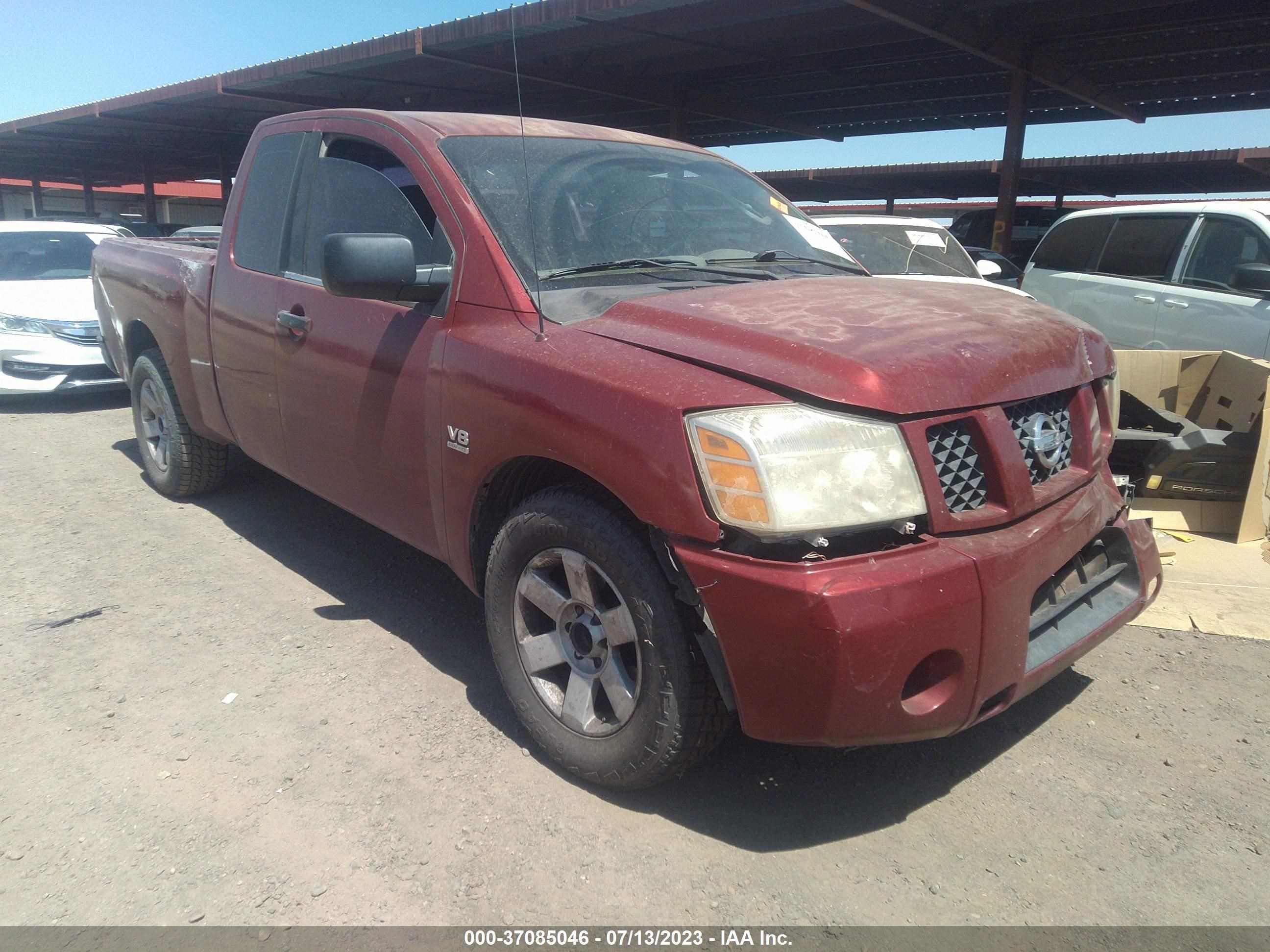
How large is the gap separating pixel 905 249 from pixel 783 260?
4.23 metres

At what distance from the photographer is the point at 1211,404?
17.8 ft

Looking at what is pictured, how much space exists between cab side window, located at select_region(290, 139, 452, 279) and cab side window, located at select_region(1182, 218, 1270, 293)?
5522 mm

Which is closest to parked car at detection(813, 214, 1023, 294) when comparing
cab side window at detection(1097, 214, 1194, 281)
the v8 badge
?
cab side window at detection(1097, 214, 1194, 281)

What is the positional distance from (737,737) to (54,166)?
42381 millimetres

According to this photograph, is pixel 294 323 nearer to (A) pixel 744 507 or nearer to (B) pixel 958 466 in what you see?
(A) pixel 744 507

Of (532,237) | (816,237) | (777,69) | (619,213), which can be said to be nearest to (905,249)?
(816,237)

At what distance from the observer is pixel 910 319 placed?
2658 mm

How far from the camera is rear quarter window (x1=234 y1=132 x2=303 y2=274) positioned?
4082mm

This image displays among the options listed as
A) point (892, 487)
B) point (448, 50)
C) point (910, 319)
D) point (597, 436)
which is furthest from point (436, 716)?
point (448, 50)

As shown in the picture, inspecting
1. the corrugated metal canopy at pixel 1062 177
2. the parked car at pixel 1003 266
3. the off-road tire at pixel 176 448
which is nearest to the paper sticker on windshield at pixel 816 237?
the off-road tire at pixel 176 448

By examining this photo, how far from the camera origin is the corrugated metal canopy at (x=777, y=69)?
11750 mm

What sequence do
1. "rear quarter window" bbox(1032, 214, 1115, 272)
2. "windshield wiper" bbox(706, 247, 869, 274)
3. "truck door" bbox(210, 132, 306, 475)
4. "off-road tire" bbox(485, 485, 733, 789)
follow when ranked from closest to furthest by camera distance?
"off-road tire" bbox(485, 485, 733, 789) → "windshield wiper" bbox(706, 247, 869, 274) → "truck door" bbox(210, 132, 306, 475) → "rear quarter window" bbox(1032, 214, 1115, 272)

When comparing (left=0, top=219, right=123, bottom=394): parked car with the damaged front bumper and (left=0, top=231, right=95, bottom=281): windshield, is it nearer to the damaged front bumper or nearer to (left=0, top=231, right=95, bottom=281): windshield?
(left=0, top=231, right=95, bottom=281): windshield

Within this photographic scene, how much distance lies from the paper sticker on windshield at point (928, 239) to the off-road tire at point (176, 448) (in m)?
5.28
